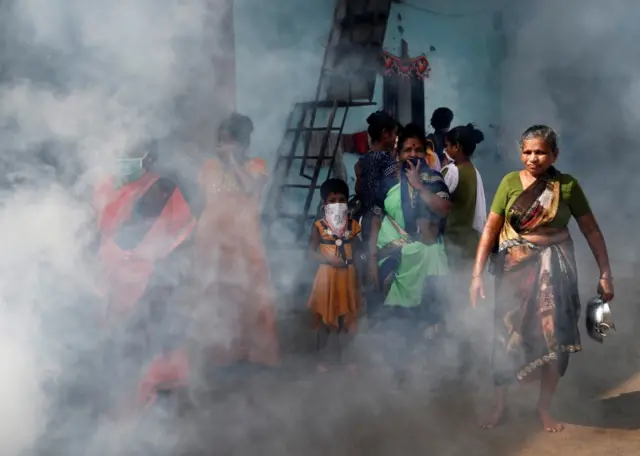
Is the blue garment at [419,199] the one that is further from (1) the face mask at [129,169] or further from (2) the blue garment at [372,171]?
(1) the face mask at [129,169]

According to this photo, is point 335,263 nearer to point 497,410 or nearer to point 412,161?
point 412,161

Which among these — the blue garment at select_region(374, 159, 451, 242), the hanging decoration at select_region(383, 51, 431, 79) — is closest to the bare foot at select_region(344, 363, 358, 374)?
the blue garment at select_region(374, 159, 451, 242)

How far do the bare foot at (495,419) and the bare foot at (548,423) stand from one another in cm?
16

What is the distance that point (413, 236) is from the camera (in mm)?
3795

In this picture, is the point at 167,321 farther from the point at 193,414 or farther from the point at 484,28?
the point at 484,28

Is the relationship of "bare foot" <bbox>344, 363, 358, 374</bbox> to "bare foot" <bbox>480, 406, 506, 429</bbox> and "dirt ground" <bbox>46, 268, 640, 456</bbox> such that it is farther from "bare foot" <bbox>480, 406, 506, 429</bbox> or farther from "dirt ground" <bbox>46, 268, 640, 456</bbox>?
"bare foot" <bbox>480, 406, 506, 429</bbox>

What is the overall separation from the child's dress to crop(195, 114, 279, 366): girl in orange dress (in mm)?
282

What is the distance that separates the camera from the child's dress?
4160 millimetres

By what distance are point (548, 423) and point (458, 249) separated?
1157 mm

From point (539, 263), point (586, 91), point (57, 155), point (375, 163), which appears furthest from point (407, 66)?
point (57, 155)

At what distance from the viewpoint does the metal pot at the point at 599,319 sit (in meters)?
3.14

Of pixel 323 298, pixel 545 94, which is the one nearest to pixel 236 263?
pixel 323 298

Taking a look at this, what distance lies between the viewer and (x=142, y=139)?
321 cm

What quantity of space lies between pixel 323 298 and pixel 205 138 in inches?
42.1
